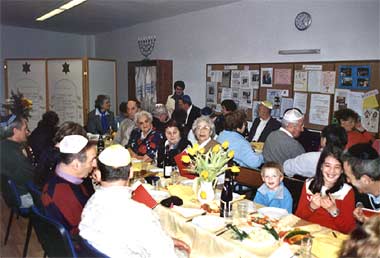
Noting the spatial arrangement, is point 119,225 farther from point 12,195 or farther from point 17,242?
point 17,242

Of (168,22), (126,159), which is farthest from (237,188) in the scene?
(168,22)

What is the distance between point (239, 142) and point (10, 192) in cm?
203

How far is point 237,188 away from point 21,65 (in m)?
6.21

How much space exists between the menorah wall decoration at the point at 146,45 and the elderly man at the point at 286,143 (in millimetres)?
4734

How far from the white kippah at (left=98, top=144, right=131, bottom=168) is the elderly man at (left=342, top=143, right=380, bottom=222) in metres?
1.24

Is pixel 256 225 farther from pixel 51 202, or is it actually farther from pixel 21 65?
pixel 21 65

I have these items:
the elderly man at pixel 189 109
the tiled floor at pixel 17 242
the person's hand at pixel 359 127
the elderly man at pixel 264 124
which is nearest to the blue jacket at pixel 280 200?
the person's hand at pixel 359 127

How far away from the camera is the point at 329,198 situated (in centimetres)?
217

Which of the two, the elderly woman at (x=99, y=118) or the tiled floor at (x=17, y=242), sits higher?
the elderly woman at (x=99, y=118)

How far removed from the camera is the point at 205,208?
2.33m


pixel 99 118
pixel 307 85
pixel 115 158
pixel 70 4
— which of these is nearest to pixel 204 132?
pixel 115 158

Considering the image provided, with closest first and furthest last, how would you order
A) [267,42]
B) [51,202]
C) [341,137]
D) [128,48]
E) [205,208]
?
[51,202] → [205,208] → [341,137] → [267,42] → [128,48]

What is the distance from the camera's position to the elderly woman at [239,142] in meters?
3.37

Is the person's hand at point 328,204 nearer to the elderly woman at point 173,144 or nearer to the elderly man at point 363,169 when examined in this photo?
the elderly man at point 363,169
